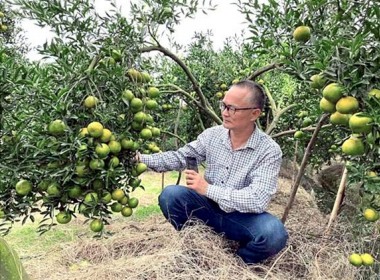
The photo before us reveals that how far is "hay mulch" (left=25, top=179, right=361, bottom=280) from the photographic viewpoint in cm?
287

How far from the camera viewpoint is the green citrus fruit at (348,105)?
173 cm

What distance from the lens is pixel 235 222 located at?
298 cm

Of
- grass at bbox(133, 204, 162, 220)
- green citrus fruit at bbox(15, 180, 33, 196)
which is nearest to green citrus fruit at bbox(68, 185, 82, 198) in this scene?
green citrus fruit at bbox(15, 180, 33, 196)

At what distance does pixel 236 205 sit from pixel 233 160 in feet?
1.31

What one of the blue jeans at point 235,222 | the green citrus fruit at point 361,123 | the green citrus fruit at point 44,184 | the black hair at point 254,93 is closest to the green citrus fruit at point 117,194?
the green citrus fruit at point 44,184

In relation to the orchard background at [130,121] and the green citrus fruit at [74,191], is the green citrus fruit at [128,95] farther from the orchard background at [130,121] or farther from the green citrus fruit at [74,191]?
the green citrus fruit at [74,191]

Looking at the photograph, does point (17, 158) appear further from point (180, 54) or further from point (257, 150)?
point (180, 54)

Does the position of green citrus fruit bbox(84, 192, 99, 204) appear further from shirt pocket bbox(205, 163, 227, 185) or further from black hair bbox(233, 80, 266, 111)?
black hair bbox(233, 80, 266, 111)

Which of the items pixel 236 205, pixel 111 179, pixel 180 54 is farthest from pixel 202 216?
pixel 180 54

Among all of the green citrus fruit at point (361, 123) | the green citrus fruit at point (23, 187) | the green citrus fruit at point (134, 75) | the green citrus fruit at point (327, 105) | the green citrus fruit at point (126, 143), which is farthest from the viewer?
the green citrus fruit at point (134, 75)

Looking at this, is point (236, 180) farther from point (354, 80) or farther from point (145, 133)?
point (354, 80)

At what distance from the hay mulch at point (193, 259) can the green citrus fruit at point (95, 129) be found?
108 cm

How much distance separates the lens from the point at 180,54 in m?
4.74

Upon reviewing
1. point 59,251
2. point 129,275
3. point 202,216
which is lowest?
point 59,251
